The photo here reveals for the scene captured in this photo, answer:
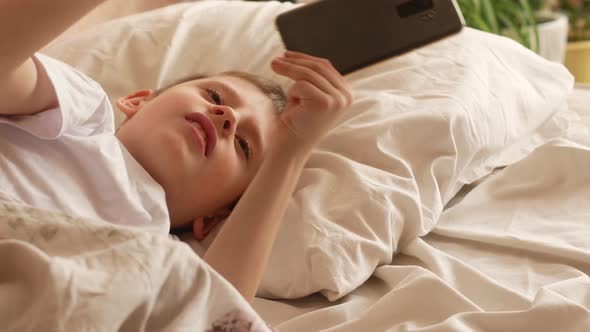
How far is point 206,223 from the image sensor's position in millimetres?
978

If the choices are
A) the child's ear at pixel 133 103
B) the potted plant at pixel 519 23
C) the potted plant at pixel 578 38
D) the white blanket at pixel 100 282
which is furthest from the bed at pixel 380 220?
the potted plant at pixel 578 38

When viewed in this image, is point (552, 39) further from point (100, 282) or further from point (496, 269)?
point (100, 282)

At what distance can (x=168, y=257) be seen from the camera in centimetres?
58

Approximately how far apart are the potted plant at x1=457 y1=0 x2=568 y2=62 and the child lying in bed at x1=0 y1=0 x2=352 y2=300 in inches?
47.0

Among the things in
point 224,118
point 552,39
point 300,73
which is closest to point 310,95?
point 300,73

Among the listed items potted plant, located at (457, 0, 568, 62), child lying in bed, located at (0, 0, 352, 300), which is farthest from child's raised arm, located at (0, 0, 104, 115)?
potted plant, located at (457, 0, 568, 62)

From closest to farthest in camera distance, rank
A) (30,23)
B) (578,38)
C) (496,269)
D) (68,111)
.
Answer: (30,23) < (68,111) < (496,269) < (578,38)

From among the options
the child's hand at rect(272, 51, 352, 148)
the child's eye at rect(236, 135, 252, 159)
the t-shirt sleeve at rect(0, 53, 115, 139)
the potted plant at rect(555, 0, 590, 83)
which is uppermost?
the t-shirt sleeve at rect(0, 53, 115, 139)

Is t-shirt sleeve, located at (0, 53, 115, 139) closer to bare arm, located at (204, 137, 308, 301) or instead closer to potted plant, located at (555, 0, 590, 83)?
bare arm, located at (204, 137, 308, 301)

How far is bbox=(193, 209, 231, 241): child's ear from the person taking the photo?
959mm

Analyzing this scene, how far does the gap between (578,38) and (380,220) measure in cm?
188

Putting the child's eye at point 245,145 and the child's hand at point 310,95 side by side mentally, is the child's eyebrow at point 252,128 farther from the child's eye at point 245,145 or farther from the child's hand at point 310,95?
the child's hand at point 310,95

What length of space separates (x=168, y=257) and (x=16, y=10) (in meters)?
0.22

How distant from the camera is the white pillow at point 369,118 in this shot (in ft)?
2.86
